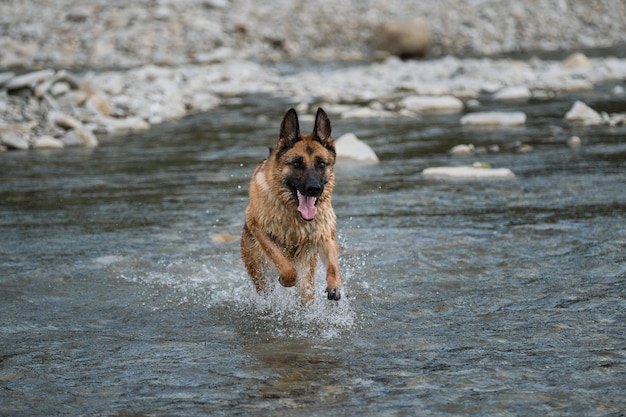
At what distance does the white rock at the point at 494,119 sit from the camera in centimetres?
1784

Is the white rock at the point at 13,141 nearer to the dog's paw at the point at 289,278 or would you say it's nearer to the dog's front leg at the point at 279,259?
the dog's front leg at the point at 279,259

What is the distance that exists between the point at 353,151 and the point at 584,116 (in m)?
5.88

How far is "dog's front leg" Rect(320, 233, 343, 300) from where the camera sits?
251 inches

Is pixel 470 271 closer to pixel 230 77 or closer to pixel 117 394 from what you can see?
pixel 117 394

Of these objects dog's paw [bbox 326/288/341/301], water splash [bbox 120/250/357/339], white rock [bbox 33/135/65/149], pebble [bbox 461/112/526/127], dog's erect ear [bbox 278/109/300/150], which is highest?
dog's erect ear [bbox 278/109/300/150]

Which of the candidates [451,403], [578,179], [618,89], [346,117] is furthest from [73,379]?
[618,89]

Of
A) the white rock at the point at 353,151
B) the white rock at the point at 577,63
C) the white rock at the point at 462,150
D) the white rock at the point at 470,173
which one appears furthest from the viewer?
the white rock at the point at 577,63

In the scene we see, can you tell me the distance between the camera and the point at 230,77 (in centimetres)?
2711

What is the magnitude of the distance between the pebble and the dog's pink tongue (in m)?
11.9

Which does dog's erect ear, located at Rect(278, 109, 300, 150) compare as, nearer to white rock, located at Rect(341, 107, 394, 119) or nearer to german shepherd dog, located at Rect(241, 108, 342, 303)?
german shepherd dog, located at Rect(241, 108, 342, 303)

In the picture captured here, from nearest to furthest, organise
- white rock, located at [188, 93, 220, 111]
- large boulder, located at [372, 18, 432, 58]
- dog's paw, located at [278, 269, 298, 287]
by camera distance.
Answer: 1. dog's paw, located at [278, 269, 298, 287]
2. white rock, located at [188, 93, 220, 111]
3. large boulder, located at [372, 18, 432, 58]

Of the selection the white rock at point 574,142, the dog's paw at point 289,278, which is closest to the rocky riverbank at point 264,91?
the white rock at point 574,142

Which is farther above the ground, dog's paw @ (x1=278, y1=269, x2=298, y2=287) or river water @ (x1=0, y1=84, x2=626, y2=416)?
dog's paw @ (x1=278, y1=269, x2=298, y2=287)

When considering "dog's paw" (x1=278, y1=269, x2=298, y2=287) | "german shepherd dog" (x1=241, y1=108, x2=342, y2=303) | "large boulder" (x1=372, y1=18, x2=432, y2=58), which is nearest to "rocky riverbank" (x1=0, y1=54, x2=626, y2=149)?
"large boulder" (x1=372, y1=18, x2=432, y2=58)
